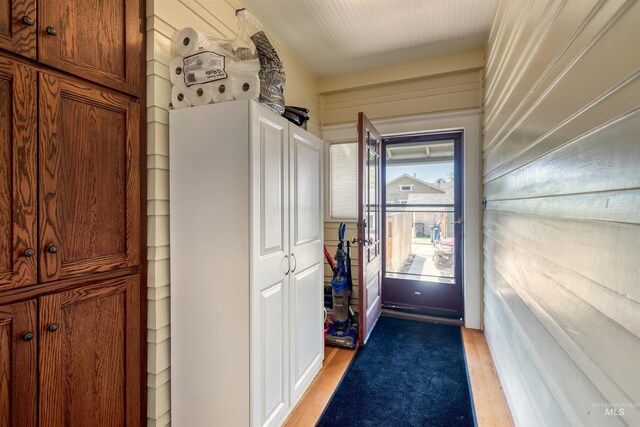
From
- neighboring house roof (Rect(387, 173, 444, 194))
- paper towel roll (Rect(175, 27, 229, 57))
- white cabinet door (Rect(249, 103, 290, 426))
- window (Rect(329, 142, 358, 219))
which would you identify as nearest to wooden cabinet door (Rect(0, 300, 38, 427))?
white cabinet door (Rect(249, 103, 290, 426))

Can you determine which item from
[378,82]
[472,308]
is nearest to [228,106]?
[378,82]

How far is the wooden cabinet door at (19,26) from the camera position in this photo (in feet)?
3.29

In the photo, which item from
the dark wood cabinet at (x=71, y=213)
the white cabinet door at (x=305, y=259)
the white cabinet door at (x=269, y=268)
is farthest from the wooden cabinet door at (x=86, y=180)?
the white cabinet door at (x=305, y=259)

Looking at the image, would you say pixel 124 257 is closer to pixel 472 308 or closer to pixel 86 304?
pixel 86 304

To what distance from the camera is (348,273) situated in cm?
287

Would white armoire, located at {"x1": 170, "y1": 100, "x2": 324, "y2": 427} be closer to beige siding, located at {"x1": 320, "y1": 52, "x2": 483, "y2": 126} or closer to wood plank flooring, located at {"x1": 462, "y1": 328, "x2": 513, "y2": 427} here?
wood plank flooring, located at {"x1": 462, "y1": 328, "x2": 513, "y2": 427}

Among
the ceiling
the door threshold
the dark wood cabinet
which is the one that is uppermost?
the ceiling

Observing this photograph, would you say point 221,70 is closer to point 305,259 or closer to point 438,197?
point 305,259

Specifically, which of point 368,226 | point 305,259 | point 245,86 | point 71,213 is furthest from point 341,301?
point 71,213

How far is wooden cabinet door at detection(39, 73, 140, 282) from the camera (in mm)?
1122

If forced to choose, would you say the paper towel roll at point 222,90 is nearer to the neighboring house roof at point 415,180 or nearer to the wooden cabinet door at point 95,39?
the wooden cabinet door at point 95,39

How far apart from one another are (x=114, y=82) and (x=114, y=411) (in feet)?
5.17

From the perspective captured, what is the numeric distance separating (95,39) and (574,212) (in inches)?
79.0

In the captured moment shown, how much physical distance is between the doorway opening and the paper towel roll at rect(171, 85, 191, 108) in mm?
2410
